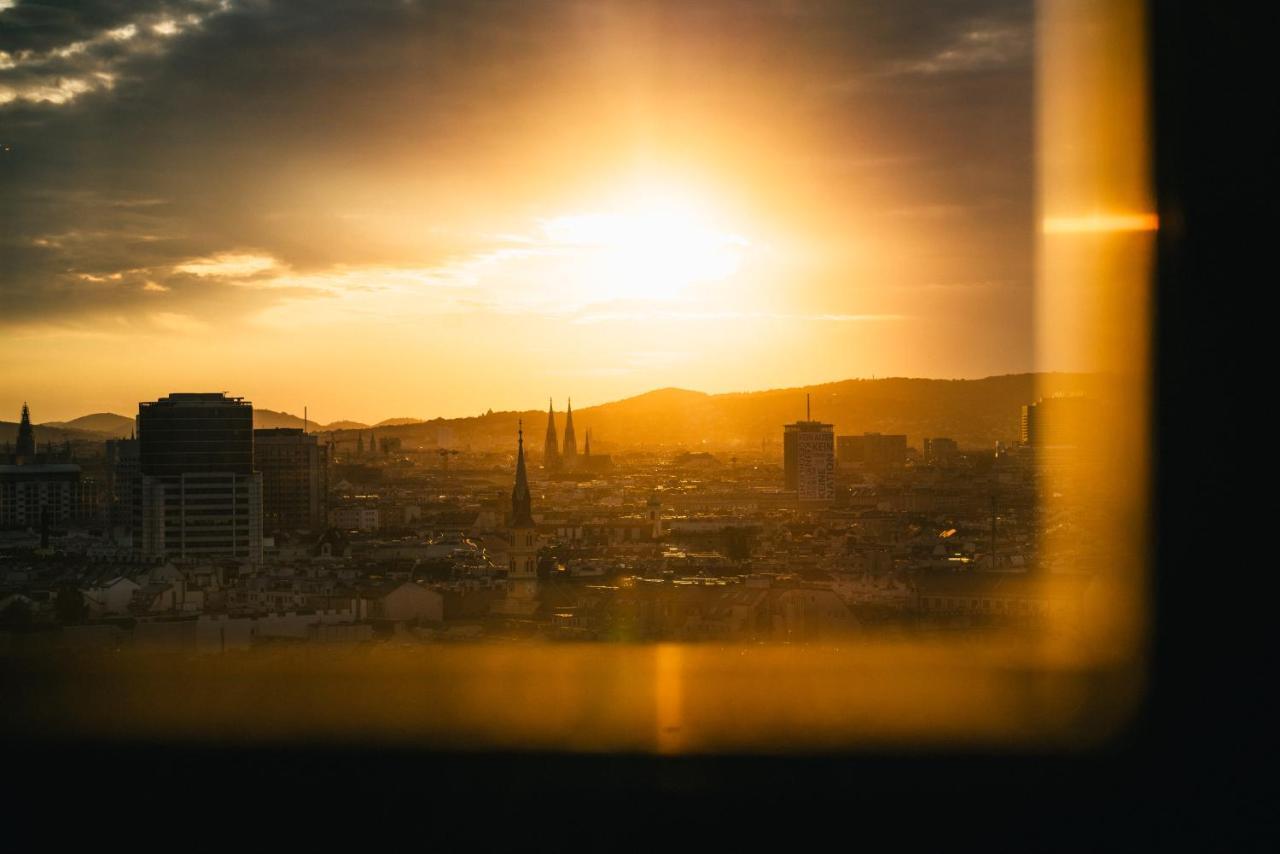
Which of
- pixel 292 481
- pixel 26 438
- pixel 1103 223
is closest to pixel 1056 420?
pixel 1103 223

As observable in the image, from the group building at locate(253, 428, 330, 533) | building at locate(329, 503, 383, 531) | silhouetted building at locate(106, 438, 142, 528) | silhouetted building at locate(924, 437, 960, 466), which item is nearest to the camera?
silhouetted building at locate(106, 438, 142, 528)

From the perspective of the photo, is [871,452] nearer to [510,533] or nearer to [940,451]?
[940,451]

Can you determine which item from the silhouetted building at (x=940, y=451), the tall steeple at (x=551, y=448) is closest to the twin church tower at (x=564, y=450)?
the tall steeple at (x=551, y=448)

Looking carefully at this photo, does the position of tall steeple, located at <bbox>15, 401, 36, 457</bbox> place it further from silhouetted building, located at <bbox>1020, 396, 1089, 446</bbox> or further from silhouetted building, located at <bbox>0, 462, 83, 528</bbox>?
silhouetted building, located at <bbox>1020, 396, 1089, 446</bbox>

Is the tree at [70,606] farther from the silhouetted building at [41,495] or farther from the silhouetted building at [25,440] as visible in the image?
the silhouetted building at [41,495]

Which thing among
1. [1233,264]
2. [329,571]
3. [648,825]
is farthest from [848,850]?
[329,571]

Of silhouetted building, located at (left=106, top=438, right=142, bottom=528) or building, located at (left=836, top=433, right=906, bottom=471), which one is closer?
silhouetted building, located at (left=106, top=438, right=142, bottom=528)

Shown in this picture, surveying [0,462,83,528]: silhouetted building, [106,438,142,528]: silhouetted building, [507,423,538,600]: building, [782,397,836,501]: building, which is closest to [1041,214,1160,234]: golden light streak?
[507,423,538,600]: building
